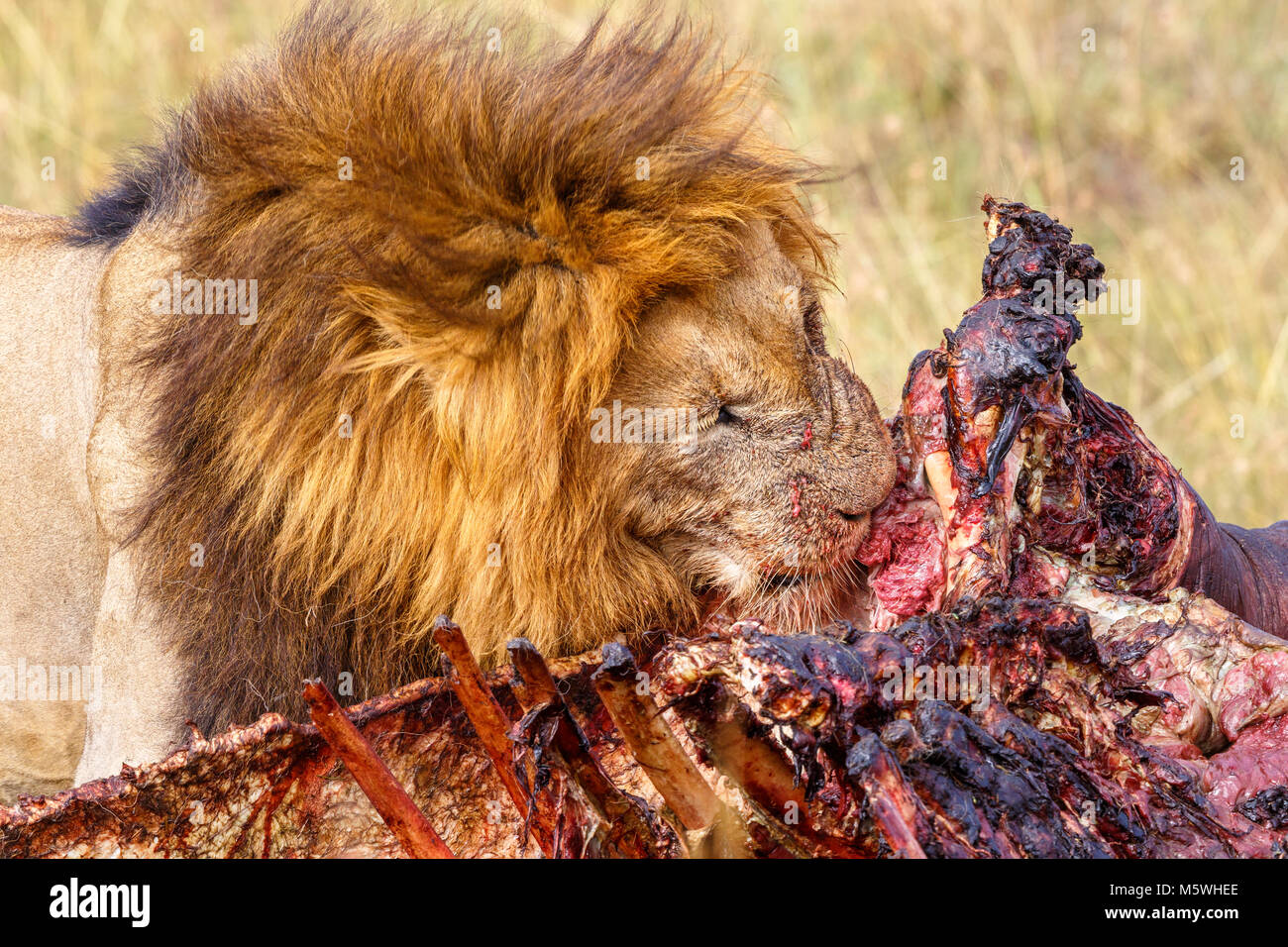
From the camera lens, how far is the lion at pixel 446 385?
2.70 meters

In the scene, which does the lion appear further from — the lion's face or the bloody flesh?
the bloody flesh

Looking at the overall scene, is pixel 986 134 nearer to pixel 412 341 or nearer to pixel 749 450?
pixel 749 450

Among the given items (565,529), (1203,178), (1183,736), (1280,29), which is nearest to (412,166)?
(565,529)

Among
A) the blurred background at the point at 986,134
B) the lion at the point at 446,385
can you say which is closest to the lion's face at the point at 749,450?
the lion at the point at 446,385

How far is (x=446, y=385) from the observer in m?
2.76

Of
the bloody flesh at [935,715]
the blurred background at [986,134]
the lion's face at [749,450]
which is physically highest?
the blurred background at [986,134]

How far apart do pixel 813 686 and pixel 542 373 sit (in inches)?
42.5

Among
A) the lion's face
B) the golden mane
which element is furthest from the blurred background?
the golden mane

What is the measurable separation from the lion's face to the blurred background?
299cm

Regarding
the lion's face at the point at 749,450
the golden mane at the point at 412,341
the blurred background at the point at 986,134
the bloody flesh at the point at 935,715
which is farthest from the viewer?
the blurred background at the point at 986,134

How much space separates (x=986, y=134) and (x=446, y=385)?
5.66 meters

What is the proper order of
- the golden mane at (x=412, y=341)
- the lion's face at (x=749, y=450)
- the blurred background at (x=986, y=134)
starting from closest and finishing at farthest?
the golden mane at (x=412, y=341) < the lion's face at (x=749, y=450) < the blurred background at (x=986, y=134)

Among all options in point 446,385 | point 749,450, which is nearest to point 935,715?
point 749,450

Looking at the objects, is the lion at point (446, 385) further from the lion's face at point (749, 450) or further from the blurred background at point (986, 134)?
the blurred background at point (986, 134)
